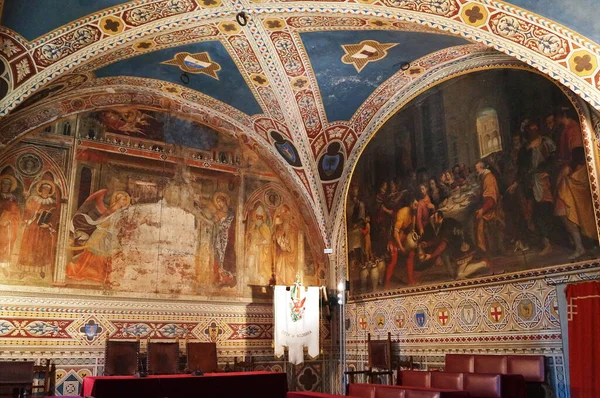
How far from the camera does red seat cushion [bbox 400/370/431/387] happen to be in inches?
345

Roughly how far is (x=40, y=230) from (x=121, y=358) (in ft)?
9.47

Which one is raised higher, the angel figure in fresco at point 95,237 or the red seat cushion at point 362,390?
the angel figure in fresco at point 95,237

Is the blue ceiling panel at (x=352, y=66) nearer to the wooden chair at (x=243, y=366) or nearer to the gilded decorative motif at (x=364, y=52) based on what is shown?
the gilded decorative motif at (x=364, y=52)

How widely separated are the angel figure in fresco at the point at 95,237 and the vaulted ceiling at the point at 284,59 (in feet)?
6.24

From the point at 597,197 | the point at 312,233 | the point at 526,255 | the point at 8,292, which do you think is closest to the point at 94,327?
the point at 8,292

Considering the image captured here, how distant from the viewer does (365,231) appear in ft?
40.2

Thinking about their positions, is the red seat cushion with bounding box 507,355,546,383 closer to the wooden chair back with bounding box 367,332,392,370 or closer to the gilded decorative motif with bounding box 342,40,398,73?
the wooden chair back with bounding box 367,332,392,370

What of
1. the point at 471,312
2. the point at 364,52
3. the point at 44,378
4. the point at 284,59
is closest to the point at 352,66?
the point at 364,52

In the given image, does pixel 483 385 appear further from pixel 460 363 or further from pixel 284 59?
pixel 284 59

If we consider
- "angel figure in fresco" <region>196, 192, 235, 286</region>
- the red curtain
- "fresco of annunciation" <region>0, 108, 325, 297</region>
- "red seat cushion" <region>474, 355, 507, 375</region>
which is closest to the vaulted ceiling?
"fresco of annunciation" <region>0, 108, 325, 297</region>

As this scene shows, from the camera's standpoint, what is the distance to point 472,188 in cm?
984

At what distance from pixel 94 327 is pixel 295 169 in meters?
5.35

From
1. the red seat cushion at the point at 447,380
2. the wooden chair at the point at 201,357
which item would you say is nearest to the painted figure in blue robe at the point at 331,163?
the wooden chair at the point at 201,357

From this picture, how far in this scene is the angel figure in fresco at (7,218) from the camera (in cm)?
1034
